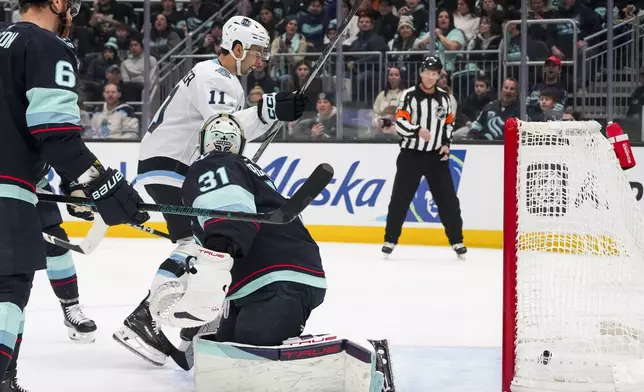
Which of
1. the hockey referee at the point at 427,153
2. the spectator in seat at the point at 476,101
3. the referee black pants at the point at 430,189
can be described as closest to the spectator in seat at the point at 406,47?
the spectator in seat at the point at 476,101

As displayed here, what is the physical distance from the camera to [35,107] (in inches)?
96.9

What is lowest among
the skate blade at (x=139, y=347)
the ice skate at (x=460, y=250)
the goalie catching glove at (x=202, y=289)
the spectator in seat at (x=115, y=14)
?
the ice skate at (x=460, y=250)

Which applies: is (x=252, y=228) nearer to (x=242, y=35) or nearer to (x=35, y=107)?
(x=35, y=107)

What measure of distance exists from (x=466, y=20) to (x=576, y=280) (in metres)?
5.00

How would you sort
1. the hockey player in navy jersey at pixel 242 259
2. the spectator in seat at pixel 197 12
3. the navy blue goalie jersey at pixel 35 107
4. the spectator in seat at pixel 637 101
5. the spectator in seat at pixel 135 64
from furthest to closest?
the spectator in seat at pixel 197 12, the spectator in seat at pixel 135 64, the spectator in seat at pixel 637 101, the hockey player in navy jersey at pixel 242 259, the navy blue goalie jersey at pixel 35 107

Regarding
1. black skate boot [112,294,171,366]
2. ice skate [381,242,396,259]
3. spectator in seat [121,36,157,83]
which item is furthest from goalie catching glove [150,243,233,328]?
spectator in seat [121,36,157,83]

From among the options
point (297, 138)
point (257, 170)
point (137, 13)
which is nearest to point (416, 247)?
point (297, 138)

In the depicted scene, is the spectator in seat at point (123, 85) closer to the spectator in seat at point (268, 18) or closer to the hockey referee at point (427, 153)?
the spectator in seat at point (268, 18)

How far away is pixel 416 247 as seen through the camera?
7.29 m

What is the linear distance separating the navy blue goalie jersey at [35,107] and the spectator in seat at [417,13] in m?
5.45

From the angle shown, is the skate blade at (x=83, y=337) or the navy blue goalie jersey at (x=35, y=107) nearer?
the navy blue goalie jersey at (x=35, y=107)

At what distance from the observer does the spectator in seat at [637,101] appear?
23.4 feet

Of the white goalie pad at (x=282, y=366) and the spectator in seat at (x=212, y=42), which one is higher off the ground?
the spectator in seat at (x=212, y=42)

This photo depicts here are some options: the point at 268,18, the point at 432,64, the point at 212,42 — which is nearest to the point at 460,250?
the point at 432,64
